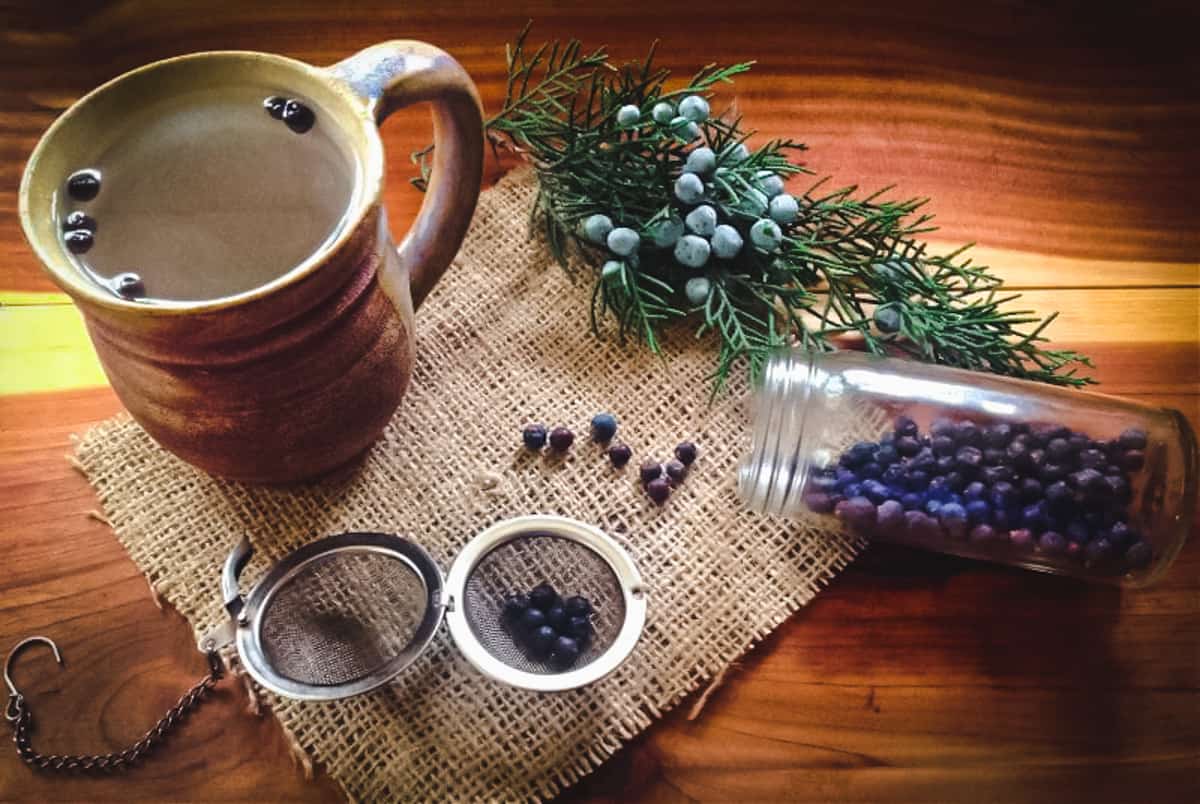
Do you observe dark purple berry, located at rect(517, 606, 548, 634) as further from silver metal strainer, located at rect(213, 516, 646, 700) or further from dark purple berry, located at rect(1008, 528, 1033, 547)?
dark purple berry, located at rect(1008, 528, 1033, 547)

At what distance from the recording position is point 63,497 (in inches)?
30.1

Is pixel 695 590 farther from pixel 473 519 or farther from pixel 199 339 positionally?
pixel 199 339

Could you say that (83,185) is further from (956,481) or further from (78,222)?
(956,481)

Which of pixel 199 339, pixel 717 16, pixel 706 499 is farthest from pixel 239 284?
pixel 717 16

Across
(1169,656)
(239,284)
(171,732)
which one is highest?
(239,284)

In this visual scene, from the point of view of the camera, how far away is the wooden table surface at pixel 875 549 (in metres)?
0.68

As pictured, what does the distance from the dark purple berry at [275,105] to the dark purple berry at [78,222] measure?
0.12 metres

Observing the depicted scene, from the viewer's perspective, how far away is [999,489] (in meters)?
0.71

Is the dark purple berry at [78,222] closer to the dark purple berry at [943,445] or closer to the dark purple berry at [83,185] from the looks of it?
the dark purple berry at [83,185]

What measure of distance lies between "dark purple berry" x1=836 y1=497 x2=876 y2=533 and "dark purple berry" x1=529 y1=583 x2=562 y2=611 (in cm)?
21

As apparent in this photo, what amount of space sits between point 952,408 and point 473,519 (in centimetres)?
35

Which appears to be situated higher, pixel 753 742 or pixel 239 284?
pixel 239 284

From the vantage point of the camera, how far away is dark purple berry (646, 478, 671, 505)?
77cm

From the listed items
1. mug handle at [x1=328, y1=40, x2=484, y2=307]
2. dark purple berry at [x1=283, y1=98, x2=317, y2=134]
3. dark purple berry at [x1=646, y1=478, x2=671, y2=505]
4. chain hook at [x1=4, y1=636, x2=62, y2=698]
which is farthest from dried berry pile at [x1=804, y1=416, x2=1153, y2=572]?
chain hook at [x1=4, y1=636, x2=62, y2=698]
